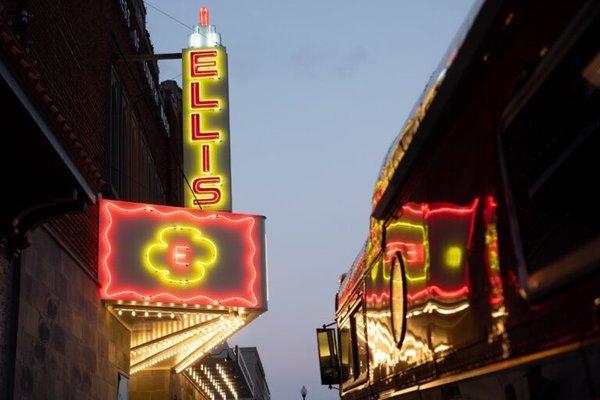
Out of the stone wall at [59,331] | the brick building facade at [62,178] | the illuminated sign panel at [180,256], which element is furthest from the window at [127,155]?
the stone wall at [59,331]

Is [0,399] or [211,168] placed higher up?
[211,168]

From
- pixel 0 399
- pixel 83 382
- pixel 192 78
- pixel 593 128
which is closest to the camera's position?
pixel 593 128

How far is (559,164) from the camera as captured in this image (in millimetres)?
2494

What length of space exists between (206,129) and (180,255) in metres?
4.49

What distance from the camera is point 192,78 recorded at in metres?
16.6

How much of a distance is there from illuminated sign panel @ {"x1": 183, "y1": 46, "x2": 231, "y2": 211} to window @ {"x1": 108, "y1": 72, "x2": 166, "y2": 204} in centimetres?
107

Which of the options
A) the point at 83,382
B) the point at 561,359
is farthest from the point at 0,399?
the point at 561,359

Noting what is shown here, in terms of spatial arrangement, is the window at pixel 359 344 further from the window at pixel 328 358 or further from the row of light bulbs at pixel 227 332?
the row of light bulbs at pixel 227 332

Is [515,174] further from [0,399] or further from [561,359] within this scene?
[0,399]

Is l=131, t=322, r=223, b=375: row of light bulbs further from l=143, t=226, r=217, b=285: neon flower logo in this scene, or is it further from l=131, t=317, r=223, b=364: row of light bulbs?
l=143, t=226, r=217, b=285: neon flower logo

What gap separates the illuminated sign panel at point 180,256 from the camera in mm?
11742

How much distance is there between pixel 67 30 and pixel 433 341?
814 cm

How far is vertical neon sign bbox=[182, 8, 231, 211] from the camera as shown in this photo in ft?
51.7

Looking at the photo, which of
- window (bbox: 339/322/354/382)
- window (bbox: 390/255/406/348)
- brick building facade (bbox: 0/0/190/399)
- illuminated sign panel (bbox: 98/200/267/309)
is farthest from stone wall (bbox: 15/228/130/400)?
window (bbox: 390/255/406/348)
